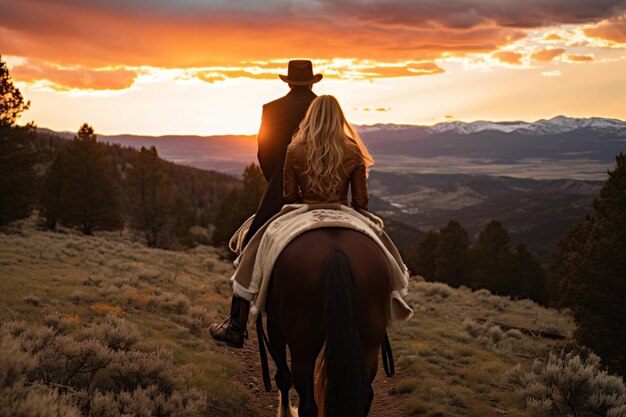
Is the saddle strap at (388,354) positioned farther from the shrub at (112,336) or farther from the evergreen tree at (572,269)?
the evergreen tree at (572,269)

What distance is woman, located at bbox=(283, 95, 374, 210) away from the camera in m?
4.40

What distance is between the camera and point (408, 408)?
7.45 m

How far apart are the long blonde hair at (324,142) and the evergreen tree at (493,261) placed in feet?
129

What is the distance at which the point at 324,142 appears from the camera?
4391mm

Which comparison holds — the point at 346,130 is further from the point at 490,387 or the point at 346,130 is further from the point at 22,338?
the point at 490,387

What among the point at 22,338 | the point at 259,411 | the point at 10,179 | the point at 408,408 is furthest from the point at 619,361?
the point at 10,179

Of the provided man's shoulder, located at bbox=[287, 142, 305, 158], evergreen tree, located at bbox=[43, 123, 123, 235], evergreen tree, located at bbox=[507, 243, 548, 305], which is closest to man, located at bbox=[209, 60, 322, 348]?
man's shoulder, located at bbox=[287, 142, 305, 158]

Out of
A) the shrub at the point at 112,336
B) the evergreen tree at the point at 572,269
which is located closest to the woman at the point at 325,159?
the shrub at the point at 112,336

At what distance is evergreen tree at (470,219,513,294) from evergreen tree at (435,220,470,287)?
3.92 ft

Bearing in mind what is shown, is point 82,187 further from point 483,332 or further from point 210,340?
point 483,332

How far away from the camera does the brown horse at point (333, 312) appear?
348 cm

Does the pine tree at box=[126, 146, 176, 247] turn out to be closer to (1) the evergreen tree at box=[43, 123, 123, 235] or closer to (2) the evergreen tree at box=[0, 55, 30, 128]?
(1) the evergreen tree at box=[43, 123, 123, 235]

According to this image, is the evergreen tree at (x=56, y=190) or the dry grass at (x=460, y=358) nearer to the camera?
the dry grass at (x=460, y=358)

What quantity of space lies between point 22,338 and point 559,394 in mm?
7759
